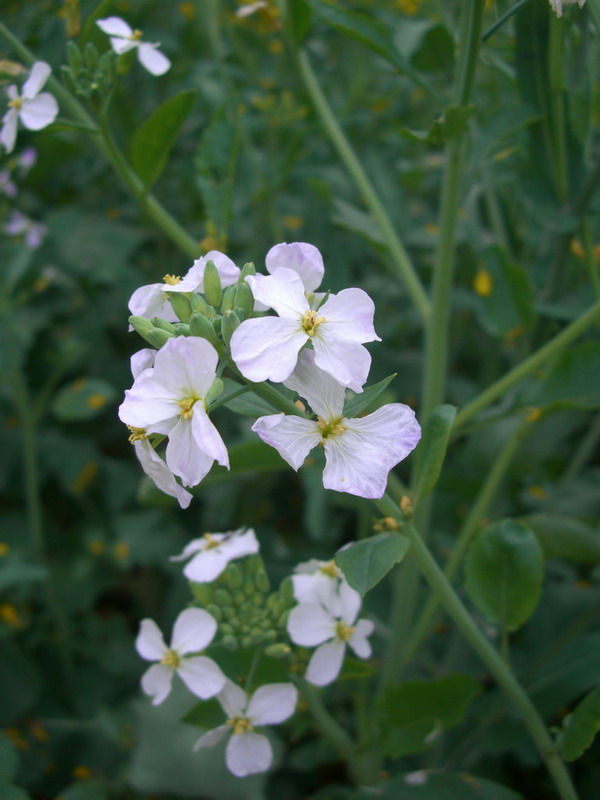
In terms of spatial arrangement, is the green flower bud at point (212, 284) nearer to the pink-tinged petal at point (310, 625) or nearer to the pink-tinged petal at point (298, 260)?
the pink-tinged petal at point (298, 260)

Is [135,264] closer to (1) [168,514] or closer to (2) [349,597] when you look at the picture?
(1) [168,514]

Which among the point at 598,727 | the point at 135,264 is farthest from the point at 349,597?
the point at 135,264

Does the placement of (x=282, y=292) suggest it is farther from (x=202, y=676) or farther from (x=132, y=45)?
(x=132, y=45)

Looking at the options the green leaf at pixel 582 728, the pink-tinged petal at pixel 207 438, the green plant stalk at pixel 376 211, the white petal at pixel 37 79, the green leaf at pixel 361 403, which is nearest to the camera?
the pink-tinged petal at pixel 207 438

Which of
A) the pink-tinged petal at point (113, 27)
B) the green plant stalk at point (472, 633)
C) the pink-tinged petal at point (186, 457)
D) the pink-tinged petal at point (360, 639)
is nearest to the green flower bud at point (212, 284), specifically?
the pink-tinged petal at point (186, 457)

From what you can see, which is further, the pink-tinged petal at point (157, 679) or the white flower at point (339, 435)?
the pink-tinged petal at point (157, 679)

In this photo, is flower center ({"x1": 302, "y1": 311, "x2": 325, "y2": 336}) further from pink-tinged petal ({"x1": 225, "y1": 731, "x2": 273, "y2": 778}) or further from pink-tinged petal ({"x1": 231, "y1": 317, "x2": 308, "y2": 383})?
pink-tinged petal ({"x1": 225, "y1": 731, "x2": 273, "y2": 778})
